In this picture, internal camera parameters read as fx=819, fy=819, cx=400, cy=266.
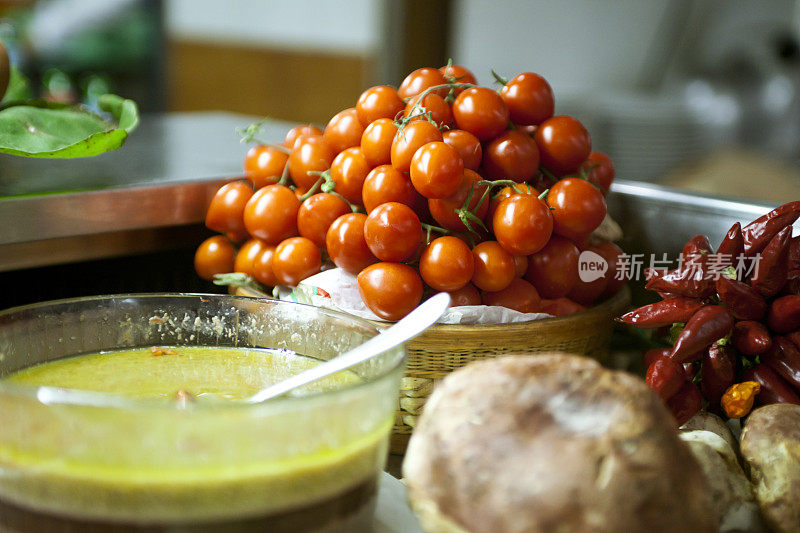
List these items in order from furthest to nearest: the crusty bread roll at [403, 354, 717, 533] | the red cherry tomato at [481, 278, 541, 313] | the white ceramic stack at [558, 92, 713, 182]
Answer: the white ceramic stack at [558, 92, 713, 182]
the red cherry tomato at [481, 278, 541, 313]
the crusty bread roll at [403, 354, 717, 533]

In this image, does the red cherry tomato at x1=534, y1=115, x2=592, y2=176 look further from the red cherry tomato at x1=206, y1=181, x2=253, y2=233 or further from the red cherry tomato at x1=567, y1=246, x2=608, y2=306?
the red cherry tomato at x1=206, y1=181, x2=253, y2=233

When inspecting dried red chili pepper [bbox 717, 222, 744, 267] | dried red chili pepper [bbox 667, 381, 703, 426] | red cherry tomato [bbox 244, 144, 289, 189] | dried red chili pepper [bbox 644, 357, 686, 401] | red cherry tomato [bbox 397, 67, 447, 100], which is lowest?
dried red chili pepper [bbox 667, 381, 703, 426]

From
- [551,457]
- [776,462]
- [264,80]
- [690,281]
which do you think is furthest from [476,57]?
[551,457]

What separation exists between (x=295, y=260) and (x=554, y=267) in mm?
269

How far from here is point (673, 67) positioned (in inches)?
138

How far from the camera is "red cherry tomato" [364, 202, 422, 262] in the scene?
0.79 meters

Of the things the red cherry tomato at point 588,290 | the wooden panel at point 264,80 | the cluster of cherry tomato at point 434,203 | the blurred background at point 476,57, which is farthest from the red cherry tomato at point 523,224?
the wooden panel at point 264,80

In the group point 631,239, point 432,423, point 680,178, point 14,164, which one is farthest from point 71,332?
point 680,178

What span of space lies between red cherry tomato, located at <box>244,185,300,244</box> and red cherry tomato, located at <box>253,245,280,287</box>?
0.05 feet

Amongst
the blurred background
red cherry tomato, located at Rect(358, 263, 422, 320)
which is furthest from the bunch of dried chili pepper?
the blurred background

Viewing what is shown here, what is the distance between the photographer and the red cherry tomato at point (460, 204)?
32.0 inches

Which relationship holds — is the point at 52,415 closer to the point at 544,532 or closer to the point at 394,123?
the point at 544,532

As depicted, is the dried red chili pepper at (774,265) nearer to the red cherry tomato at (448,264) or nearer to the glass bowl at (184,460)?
the red cherry tomato at (448,264)

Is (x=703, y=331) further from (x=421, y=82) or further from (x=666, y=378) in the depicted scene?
(x=421, y=82)
